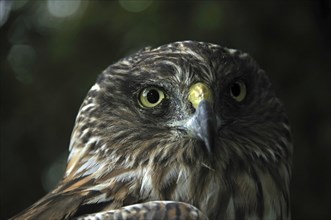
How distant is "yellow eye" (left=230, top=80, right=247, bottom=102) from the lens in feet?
11.1

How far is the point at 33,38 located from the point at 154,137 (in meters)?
3.99

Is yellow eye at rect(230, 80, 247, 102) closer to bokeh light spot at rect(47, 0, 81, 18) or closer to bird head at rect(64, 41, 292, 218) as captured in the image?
bird head at rect(64, 41, 292, 218)

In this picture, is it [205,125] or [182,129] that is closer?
[205,125]

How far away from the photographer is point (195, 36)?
19.6ft

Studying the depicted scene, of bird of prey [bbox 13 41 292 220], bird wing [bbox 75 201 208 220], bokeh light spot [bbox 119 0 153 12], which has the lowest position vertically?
bird wing [bbox 75 201 208 220]

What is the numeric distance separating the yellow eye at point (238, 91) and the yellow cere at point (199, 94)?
26 centimetres

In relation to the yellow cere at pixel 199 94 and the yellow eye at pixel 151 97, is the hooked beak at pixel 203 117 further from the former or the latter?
the yellow eye at pixel 151 97

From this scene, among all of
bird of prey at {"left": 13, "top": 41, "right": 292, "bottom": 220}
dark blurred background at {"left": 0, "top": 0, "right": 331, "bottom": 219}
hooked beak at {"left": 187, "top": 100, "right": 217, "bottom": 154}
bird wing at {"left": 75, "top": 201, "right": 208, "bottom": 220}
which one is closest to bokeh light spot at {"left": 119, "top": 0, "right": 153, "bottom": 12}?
dark blurred background at {"left": 0, "top": 0, "right": 331, "bottom": 219}

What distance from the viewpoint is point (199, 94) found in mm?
3096

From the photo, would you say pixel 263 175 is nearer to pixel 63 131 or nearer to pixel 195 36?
pixel 195 36

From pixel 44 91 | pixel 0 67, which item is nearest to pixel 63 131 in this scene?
pixel 44 91

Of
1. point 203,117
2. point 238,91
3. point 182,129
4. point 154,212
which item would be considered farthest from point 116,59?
point 154,212

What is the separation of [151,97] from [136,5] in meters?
3.24

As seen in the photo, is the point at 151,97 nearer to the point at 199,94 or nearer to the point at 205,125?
the point at 199,94
